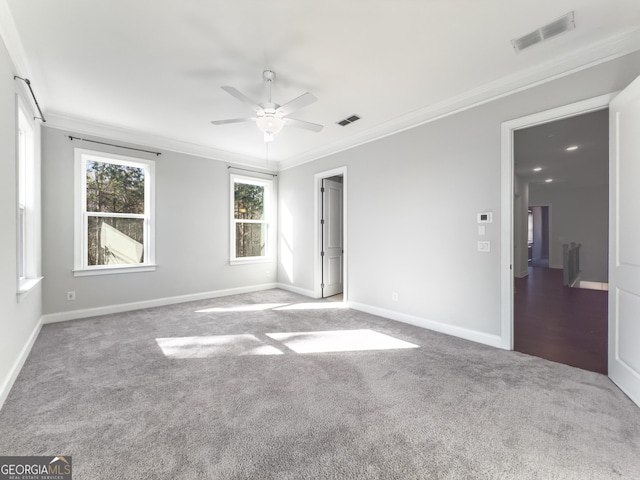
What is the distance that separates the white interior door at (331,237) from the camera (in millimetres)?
5523

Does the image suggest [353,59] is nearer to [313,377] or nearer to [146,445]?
[313,377]

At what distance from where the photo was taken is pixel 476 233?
3.18 m

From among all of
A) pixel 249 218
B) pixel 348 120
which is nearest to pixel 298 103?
pixel 348 120

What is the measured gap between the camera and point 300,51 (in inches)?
96.9

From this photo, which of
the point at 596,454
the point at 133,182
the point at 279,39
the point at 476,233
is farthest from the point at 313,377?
the point at 133,182

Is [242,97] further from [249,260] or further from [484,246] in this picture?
[249,260]

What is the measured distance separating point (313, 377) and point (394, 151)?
10.2ft

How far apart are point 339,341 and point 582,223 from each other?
32.9 feet

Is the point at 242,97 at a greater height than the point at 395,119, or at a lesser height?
lesser

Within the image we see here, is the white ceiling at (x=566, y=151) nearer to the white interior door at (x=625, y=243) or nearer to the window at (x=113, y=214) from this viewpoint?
the white interior door at (x=625, y=243)

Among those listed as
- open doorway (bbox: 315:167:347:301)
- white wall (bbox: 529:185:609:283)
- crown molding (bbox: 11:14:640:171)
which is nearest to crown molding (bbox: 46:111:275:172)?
crown molding (bbox: 11:14:640:171)

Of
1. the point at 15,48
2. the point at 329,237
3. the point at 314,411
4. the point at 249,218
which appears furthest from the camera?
the point at 249,218

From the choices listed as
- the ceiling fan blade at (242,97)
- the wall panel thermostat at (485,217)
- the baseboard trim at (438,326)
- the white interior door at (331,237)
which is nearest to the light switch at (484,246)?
the wall panel thermostat at (485,217)

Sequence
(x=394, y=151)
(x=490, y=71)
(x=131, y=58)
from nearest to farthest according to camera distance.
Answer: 1. (x=131, y=58)
2. (x=490, y=71)
3. (x=394, y=151)
